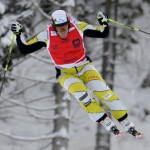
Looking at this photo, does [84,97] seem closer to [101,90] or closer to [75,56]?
[101,90]

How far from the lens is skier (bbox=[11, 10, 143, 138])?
8.52 meters

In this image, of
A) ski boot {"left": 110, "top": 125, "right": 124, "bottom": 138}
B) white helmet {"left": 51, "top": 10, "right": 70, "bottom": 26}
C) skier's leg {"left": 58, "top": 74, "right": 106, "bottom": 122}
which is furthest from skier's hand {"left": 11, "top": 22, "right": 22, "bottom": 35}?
ski boot {"left": 110, "top": 125, "right": 124, "bottom": 138}

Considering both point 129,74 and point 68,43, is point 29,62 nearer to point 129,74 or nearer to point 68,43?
point 129,74

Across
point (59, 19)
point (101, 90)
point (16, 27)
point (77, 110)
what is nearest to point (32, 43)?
point (16, 27)

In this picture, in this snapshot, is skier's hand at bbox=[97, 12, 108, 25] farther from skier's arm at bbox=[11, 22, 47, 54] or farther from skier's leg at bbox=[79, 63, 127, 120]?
skier's arm at bbox=[11, 22, 47, 54]

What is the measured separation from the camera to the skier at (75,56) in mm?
8516

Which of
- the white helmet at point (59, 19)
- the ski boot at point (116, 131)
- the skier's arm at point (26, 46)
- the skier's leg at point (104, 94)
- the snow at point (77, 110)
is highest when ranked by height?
the white helmet at point (59, 19)

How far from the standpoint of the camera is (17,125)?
1902cm

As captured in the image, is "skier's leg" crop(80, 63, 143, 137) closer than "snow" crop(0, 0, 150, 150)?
Yes

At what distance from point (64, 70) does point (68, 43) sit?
0.54 meters

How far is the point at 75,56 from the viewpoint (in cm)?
877

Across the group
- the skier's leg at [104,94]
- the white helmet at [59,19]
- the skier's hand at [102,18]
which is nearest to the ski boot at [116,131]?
the skier's leg at [104,94]

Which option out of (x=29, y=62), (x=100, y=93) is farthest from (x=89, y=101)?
(x=29, y=62)

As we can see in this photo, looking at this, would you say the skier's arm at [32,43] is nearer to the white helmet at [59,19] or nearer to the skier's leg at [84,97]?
the white helmet at [59,19]
